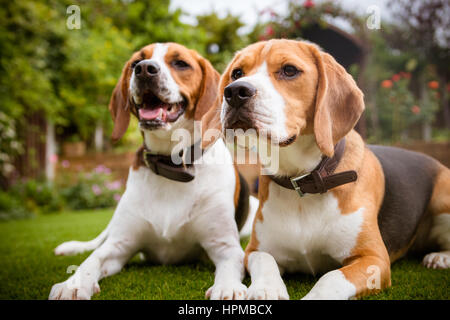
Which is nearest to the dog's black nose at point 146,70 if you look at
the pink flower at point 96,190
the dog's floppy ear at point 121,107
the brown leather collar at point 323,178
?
the dog's floppy ear at point 121,107

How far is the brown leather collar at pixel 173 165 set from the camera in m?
2.60

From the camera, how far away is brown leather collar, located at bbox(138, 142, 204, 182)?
2.60 m

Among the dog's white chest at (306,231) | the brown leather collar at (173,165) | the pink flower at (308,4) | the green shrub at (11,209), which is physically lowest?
the green shrub at (11,209)

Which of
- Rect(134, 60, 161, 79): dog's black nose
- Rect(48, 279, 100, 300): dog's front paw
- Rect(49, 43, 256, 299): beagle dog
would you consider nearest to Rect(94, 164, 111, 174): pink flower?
Rect(49, 43, 256, 299): beagle dog

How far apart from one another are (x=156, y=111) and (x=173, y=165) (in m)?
0.41

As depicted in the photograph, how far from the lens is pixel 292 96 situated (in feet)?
6.40

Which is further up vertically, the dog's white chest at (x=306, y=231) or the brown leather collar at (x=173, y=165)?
the brown leather collar at (x=173, y=165)

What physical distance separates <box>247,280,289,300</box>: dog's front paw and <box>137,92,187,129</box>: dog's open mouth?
1.30 m

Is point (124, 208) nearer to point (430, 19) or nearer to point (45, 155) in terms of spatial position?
point (430, 19)

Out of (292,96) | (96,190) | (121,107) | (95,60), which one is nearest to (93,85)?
(95,60)

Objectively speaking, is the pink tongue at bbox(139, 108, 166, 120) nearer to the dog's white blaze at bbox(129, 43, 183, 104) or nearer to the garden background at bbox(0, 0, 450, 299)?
the dog's white blaze at bbox(129, 43, 183, 104)

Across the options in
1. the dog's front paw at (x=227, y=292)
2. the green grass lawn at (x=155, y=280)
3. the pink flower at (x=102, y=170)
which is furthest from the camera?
the pink flower at (x=102, y=170)

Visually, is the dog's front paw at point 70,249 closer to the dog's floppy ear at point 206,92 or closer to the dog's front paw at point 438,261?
the dog's floppy ear at point 206,92

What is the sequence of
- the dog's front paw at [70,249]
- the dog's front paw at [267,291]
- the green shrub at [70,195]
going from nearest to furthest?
the dog's front paw at [267,291] → the dog's front paw at [70,249] → the green shrub at [70,195]
